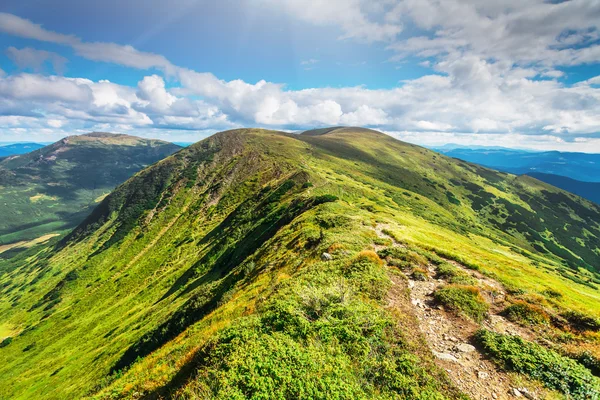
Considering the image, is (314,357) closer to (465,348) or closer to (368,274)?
(465,348)

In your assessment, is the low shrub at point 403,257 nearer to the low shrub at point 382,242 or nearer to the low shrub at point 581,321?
the low shrub at point 382,242

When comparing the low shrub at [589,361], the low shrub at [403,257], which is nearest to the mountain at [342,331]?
the low shrub at [589,361]

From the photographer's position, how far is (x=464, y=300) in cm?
1791

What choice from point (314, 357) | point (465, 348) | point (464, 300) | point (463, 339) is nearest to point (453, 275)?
point (464, 300)

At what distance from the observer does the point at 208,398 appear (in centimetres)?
1019

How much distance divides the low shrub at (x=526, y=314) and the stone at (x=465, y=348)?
17.4 ft

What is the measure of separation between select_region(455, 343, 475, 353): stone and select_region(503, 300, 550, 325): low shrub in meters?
5.31

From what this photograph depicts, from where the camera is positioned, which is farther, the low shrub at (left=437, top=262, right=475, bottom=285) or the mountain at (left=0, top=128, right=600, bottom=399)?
the low shrub at (left=437, top=262, right=475, bottom=285)

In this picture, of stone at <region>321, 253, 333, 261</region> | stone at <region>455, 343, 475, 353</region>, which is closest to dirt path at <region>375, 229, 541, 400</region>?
stone at <region>455, 343, 475, 353</region>

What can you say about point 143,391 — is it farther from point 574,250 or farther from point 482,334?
point 574,250

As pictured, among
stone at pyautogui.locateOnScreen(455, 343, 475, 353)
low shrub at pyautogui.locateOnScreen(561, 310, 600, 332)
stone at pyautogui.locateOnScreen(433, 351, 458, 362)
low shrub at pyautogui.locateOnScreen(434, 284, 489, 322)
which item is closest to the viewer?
stone at pyautogui.locateOnScreen(433, 351, 458, 362)

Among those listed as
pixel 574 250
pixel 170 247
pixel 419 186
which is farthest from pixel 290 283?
pixel 574 250

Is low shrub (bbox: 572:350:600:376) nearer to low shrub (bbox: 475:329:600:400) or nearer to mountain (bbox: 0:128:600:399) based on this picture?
mountain (bbox: 0:128:600:399)

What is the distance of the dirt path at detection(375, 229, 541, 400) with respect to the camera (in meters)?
11.3
